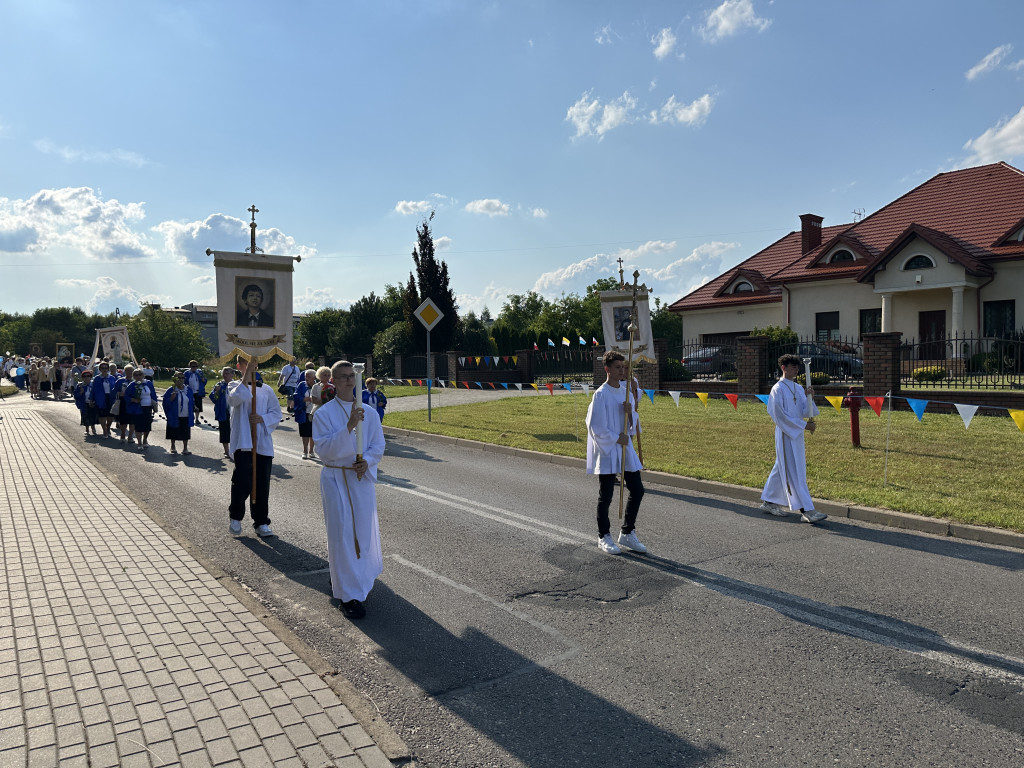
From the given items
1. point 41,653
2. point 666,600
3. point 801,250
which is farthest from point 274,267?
point 801,250

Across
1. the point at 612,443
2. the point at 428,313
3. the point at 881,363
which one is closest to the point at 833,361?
the point at 881,363

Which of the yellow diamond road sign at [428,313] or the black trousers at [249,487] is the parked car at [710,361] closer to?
the yellow diamond road sign at [428,313]

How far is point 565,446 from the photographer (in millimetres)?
13641

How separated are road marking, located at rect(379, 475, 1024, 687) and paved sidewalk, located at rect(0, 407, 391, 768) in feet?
10.4

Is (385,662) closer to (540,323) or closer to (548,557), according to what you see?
(548,557)

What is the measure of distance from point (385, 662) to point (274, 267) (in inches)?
280

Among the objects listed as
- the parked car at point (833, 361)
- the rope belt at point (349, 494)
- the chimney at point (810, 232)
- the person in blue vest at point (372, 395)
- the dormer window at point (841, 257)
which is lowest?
the rope belt at point (349, 494)

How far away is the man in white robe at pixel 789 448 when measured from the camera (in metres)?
8.04

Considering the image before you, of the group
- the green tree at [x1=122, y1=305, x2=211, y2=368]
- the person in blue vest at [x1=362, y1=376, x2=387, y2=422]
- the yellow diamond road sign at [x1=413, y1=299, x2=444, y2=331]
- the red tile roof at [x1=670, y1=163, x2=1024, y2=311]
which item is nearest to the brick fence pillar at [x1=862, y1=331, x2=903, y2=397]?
the yellow diamond road sign at [x1=413, y1=299, x2=444, y2=331]

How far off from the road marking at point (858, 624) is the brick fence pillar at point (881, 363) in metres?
12.1


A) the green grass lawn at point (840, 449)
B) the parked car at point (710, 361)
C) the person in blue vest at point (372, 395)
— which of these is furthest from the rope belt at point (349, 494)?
the parked car at point (710, 361)

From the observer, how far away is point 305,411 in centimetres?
1388

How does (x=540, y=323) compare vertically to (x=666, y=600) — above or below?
above

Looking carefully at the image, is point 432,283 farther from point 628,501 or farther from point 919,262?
point 628,501
